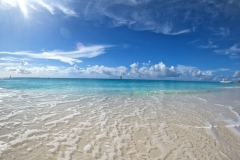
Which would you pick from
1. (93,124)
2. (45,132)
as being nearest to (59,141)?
(45,132)

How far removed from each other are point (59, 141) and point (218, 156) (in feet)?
19.1

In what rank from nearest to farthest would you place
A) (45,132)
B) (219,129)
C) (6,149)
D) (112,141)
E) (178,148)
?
(6,149), (178,148), (112,141), (45,132), (219,129)

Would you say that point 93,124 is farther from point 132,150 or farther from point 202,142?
point 202,142

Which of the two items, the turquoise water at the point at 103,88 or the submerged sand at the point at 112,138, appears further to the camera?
the turquoise water at the point at 103,88

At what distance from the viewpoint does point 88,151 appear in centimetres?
508

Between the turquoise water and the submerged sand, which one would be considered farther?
the turquoise water

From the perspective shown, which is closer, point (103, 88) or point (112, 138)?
point (112, 138)

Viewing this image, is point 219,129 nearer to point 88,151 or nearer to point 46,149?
point 88,151

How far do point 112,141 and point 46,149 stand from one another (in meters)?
2.40

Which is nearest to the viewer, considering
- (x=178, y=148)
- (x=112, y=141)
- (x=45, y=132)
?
(x=178, y=148)

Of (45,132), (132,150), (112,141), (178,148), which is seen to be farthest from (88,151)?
(178,148)

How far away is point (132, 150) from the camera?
5246mm

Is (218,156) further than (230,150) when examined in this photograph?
No

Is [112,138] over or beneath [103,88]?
over
